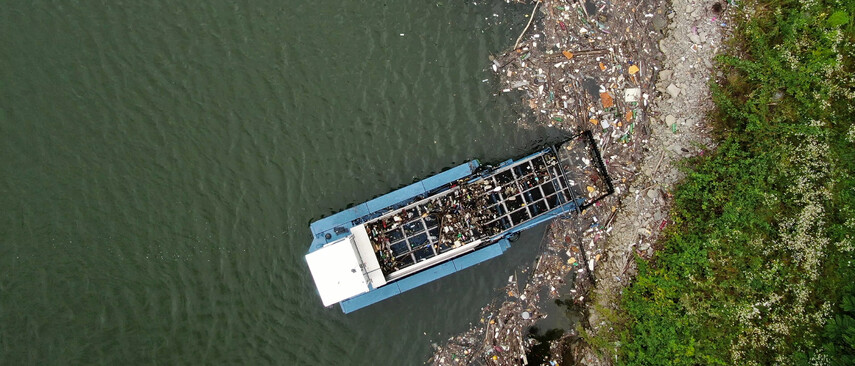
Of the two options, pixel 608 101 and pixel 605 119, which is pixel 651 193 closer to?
pixel 605 119

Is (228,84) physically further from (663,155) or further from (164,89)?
(663,155)

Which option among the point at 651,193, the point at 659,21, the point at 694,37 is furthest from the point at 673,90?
the point at 651,193

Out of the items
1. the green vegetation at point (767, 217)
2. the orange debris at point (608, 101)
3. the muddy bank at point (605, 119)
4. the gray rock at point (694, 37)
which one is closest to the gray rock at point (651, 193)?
the muddy bank at point (605, 119)

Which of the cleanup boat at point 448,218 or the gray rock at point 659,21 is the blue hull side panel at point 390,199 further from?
the gray rock at point 659,21

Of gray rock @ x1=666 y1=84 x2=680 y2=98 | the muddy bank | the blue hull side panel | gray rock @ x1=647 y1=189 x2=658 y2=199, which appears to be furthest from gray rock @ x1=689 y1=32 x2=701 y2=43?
the blue hull side panel

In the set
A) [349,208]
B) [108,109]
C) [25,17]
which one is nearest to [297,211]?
[349,208]

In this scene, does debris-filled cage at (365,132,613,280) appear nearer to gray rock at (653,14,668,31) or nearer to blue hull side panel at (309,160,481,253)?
blue hull side panel at (309,160,481,253)
